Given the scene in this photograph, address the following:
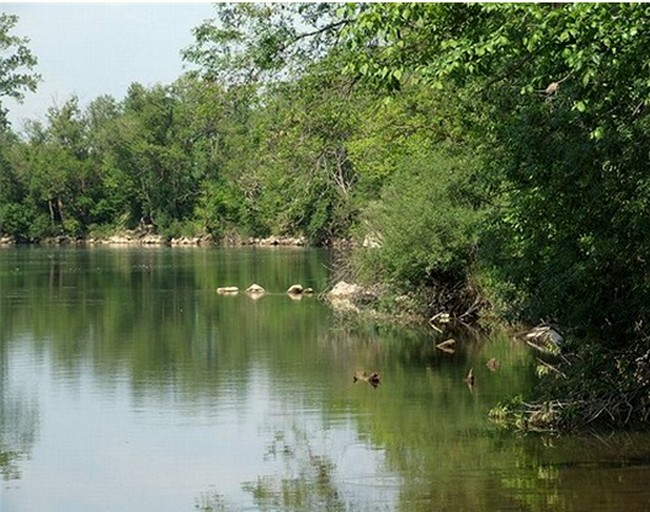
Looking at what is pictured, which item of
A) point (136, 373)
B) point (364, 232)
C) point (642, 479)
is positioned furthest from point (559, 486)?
point (364, 232)

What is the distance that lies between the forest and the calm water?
5.00ft

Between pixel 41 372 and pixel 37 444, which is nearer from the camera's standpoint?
pixel 37 444

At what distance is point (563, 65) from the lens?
1166 centimetres

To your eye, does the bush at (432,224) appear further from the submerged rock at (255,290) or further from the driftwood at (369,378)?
the submerged rock at (255,290)

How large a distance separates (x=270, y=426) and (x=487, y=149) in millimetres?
5589

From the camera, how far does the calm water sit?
1311cm

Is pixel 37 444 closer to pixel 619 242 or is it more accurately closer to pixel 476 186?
pixel 619 242

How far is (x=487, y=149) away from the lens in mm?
18859

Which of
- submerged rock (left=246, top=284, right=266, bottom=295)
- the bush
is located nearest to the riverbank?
submerged rock (left=246, top=284, right=266, bottom=295)

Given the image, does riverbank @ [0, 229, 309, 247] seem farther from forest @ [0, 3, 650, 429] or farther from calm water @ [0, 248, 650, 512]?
calm water @ [0, 248, 650, 512]

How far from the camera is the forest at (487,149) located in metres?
10.9

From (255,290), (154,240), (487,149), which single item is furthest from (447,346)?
(154,240)

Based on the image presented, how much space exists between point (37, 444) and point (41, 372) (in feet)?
22.1

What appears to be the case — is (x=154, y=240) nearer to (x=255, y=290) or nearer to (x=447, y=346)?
(x=255, y=290)
